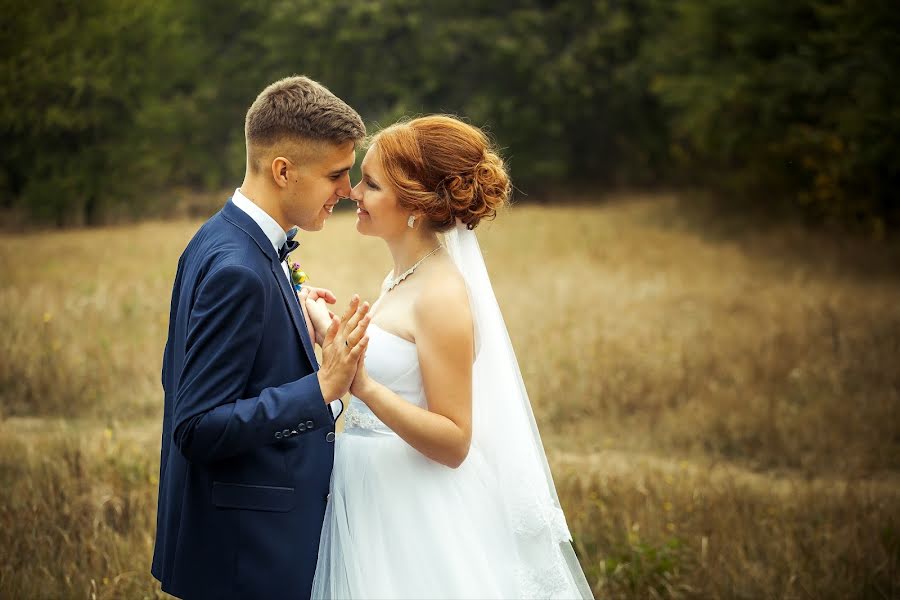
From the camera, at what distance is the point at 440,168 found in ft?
9.50

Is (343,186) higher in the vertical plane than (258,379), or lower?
higher

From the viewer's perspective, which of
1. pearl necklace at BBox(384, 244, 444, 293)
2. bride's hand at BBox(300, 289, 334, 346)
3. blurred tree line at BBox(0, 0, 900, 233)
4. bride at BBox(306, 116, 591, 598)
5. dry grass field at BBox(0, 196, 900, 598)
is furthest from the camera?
blurred tree line at BBox(0, 0, 900, 233)

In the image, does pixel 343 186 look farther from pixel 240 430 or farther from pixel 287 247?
pixel 240 430

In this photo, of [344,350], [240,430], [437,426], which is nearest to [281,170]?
[344,350]

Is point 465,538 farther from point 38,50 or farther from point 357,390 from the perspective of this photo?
point 38,50

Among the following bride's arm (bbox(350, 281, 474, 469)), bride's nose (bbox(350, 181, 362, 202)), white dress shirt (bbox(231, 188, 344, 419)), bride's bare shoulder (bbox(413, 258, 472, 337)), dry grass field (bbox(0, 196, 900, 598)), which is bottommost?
dry grass field (bbox(0, 196, 900, 598))

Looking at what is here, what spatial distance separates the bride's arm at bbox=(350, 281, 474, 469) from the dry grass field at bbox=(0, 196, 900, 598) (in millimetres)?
1103

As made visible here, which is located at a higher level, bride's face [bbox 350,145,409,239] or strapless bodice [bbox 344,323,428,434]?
bride's face [bbox 350,145,409,239]

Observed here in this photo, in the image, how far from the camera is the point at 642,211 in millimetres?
22625

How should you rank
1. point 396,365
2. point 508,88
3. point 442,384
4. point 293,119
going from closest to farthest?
point 293,119, point 442,384, point 396,365, point 508,88

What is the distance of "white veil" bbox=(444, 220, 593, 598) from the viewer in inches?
114

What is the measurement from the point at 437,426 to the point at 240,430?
65 cm

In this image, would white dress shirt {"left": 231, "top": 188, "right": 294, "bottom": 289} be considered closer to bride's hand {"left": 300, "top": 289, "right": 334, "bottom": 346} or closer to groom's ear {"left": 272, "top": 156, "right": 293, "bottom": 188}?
groom's ear {"left": 272, "top": 156, "right": 293, "bottom": 188}

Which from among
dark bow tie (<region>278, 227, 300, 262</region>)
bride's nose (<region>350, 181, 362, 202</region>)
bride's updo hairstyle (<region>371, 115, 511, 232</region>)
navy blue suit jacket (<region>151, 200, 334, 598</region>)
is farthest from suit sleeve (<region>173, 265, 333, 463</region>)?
bride's updo hairstyle (<region>371, 115, 511, 232</region>)
